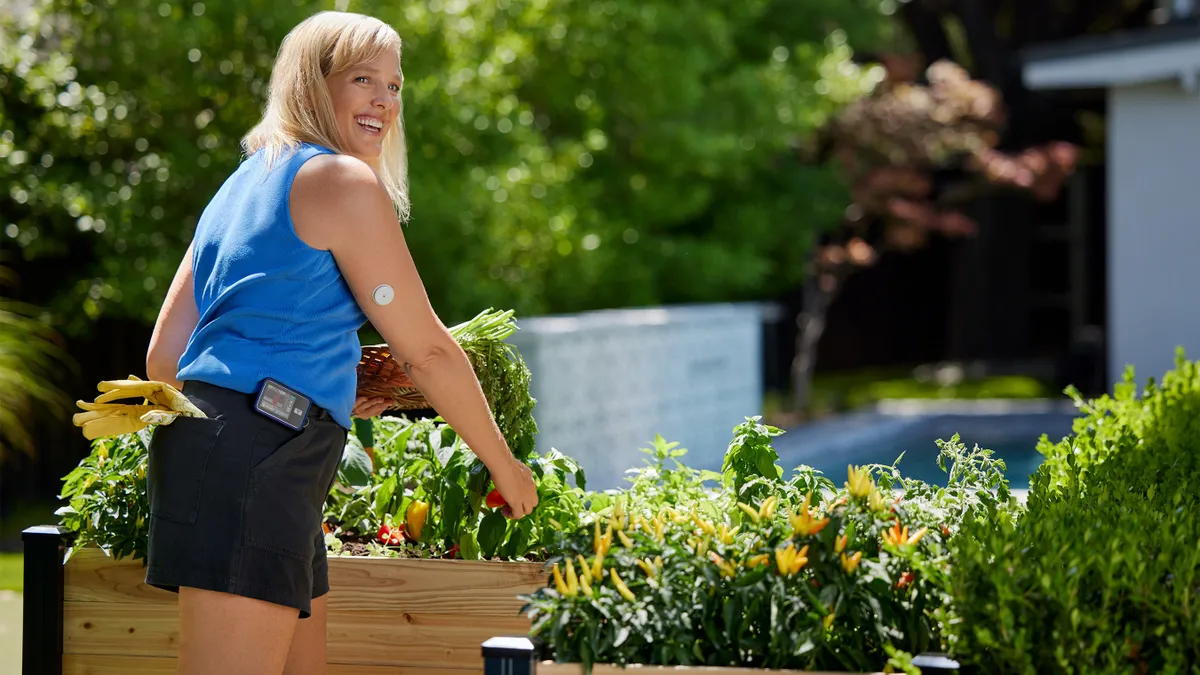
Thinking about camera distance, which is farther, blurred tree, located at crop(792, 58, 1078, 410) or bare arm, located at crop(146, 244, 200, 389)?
blurred tree, located at crop(792, 58, 1078, 410)

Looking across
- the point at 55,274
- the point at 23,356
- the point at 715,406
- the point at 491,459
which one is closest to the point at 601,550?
the point at 491,459

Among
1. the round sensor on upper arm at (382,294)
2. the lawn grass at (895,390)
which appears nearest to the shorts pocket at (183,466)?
the round sensor on upper arm at (382,294)

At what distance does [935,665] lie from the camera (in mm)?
2152

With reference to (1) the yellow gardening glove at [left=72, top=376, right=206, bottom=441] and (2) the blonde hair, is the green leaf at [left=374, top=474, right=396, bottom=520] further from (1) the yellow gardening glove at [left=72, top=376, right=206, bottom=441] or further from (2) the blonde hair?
(2) the blonde hair

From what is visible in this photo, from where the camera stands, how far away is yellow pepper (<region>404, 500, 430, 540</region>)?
328 centimetres

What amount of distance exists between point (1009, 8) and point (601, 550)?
17207 mm

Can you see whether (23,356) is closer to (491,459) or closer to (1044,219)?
(491,459)

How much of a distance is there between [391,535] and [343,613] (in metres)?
0.30

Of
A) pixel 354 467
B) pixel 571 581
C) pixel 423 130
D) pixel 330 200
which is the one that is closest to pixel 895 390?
pixel 423 130

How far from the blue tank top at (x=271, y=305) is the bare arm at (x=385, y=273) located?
0.10 ft

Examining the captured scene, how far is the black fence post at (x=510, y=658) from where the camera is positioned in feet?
7.34

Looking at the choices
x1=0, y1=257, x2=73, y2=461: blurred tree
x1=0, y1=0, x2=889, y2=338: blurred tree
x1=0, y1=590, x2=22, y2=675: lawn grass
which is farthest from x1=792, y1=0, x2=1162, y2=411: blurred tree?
x1=0, y1=590, x2=22, y2=675: lawn grass

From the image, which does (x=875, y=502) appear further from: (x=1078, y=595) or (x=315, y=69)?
(x=315, y=69)

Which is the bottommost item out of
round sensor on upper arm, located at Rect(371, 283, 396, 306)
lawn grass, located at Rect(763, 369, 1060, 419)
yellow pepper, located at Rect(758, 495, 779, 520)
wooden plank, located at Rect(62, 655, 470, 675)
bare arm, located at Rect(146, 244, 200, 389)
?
lawn grass, located at Rect(763, 369, 1060, 419)
